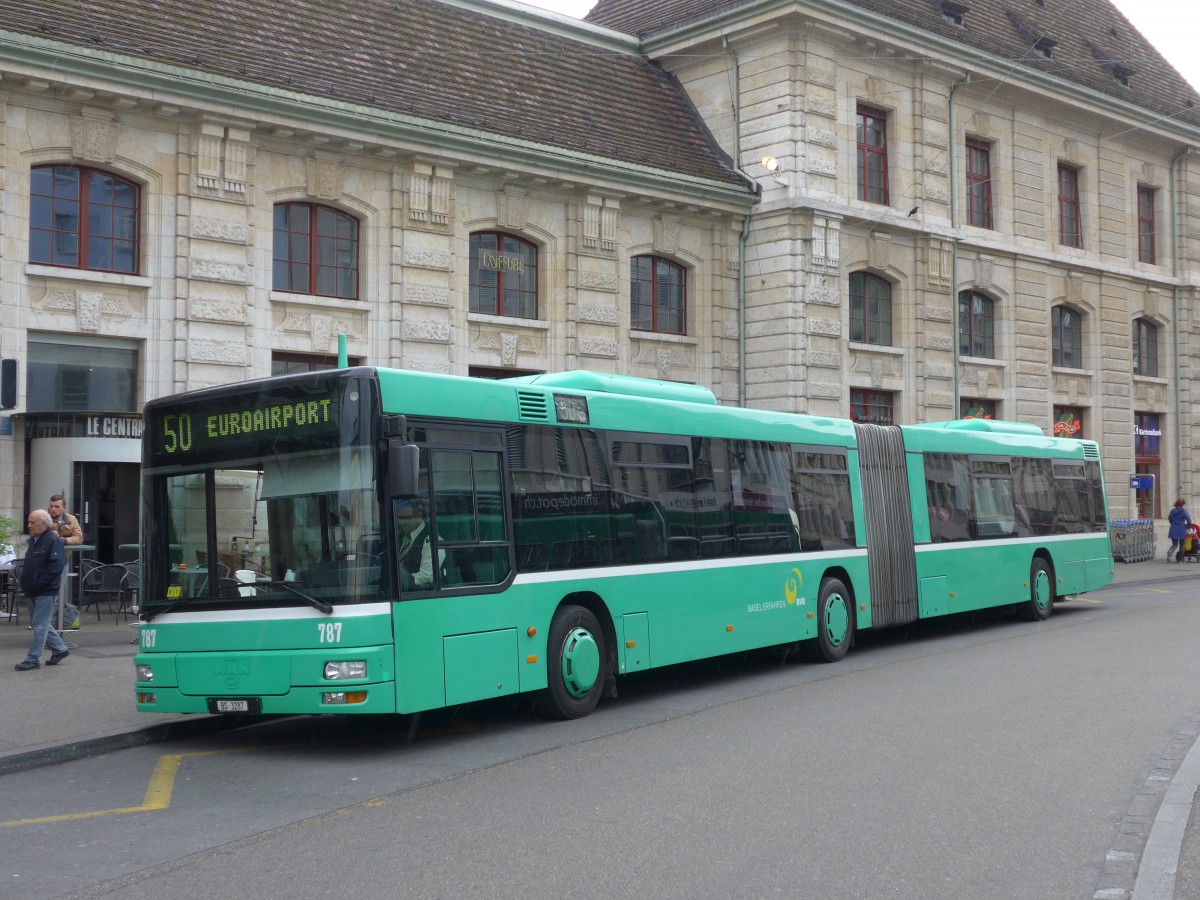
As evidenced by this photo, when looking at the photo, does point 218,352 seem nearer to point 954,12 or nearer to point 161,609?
point 161,609

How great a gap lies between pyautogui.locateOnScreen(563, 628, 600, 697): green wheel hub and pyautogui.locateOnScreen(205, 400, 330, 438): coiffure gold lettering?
114 inches

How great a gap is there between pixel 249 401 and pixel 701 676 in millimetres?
6335

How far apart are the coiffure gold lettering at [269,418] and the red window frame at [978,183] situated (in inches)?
982

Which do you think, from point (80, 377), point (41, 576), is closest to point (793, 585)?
point (41, 576)

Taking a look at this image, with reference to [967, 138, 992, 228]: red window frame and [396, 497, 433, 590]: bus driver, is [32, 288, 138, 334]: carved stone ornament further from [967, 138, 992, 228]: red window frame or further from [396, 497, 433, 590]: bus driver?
[967, 138, 992, 228]: red window frame

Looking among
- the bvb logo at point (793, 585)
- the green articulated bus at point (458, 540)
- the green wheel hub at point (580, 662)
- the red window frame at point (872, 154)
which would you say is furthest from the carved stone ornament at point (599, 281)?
the green wheel hub at point (580, 662)

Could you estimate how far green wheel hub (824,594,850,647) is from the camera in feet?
49.4

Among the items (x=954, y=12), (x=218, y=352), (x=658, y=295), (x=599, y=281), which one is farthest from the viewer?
(x=954, y=12)

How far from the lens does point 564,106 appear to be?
84.6 ft

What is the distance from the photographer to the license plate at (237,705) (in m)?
9.34

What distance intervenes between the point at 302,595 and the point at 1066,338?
29393 mm

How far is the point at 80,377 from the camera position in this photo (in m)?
A: 18.9

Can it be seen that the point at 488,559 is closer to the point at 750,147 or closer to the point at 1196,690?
the point at 1196,690

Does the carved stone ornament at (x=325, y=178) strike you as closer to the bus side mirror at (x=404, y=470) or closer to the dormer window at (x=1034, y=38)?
the bus side mirror at (x=404, y=470)
